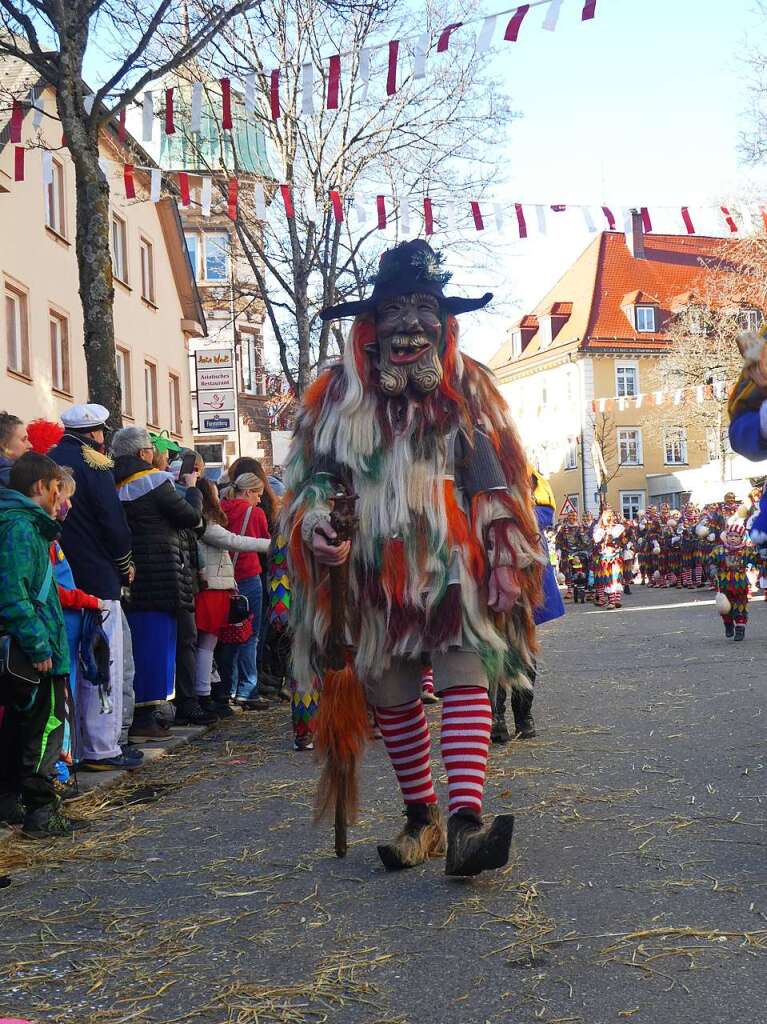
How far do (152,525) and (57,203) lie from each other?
16.7 meters

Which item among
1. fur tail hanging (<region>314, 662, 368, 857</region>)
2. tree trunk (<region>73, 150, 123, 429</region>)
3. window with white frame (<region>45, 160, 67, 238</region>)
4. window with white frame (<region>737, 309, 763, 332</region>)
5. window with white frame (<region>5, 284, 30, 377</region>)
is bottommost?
fur tail hanging (<region>314, 662, 368, 857</region>)

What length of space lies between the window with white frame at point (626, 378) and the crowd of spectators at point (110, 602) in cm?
5769

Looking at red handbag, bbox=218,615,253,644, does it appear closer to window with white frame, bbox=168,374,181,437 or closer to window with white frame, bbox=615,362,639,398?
window with white frame, bbox=168,374,181,437

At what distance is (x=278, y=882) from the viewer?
14.8 ft

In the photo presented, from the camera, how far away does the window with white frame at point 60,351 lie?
76.7 ft

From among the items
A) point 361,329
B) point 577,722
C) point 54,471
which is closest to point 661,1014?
point 361,329

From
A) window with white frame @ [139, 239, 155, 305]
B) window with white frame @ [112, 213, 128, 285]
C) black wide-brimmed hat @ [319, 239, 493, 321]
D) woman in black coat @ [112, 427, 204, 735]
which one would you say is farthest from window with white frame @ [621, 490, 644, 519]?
black wide-brimmed hat @ [319, 239, 493, 321]

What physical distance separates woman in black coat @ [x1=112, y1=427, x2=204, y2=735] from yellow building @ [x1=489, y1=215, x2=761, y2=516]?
5664 centimetres

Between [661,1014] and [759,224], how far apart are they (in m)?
29.8

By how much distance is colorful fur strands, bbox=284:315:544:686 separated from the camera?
4562mm

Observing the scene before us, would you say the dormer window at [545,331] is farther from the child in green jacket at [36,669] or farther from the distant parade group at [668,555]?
the child in green jacket at [36,669]

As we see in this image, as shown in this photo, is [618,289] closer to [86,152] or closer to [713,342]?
[713,342]

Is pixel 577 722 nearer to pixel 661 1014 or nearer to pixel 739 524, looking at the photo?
pixel 661 1014

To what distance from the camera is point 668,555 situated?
115ft
